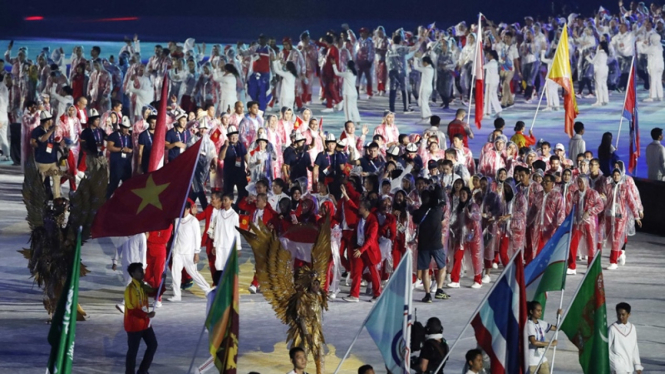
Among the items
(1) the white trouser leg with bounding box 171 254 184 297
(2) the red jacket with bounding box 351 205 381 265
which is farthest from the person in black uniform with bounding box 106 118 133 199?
(2) the red jacket with bounding box 351 205 381 265

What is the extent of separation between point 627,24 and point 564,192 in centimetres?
1700

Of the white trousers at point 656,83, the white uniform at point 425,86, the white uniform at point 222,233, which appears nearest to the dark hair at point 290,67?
the white uniform at point 425,86

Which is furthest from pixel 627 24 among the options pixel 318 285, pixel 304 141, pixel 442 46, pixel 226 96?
pixel 318 285

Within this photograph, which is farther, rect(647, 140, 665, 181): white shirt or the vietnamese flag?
rect(647, 140, 665, 181): white shirt

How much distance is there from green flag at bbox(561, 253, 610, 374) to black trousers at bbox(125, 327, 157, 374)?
4029mm

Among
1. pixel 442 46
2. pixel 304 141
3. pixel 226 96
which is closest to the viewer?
pixel 304 141

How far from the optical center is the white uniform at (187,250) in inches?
635

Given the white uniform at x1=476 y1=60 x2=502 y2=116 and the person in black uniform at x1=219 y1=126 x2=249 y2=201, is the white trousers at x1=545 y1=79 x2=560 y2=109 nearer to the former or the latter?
the white uniform at x1=476 y1=60 x2=502 y2=116

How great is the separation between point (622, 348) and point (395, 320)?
2.36 meters

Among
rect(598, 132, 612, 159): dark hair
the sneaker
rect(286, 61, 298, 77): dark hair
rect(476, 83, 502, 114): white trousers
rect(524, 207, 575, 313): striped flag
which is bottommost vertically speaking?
the sneaker

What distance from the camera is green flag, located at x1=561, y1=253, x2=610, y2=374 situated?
11.4 meters

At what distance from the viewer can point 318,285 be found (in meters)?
12.7

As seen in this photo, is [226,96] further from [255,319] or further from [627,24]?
[255,319]

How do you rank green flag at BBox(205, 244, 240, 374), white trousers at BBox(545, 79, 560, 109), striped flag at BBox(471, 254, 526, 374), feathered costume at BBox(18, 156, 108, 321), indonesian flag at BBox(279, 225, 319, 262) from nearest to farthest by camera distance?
green flag at BBox(205, 244, 240, 374) → striped flag at BBox(471, 254, 526, 374) → feathered costume at BBox(18, 156, 108, 321) → indonesian flag at BBox(279, 225, 319, 262) → white trousers at BBox(545, 79, 560, 109)
